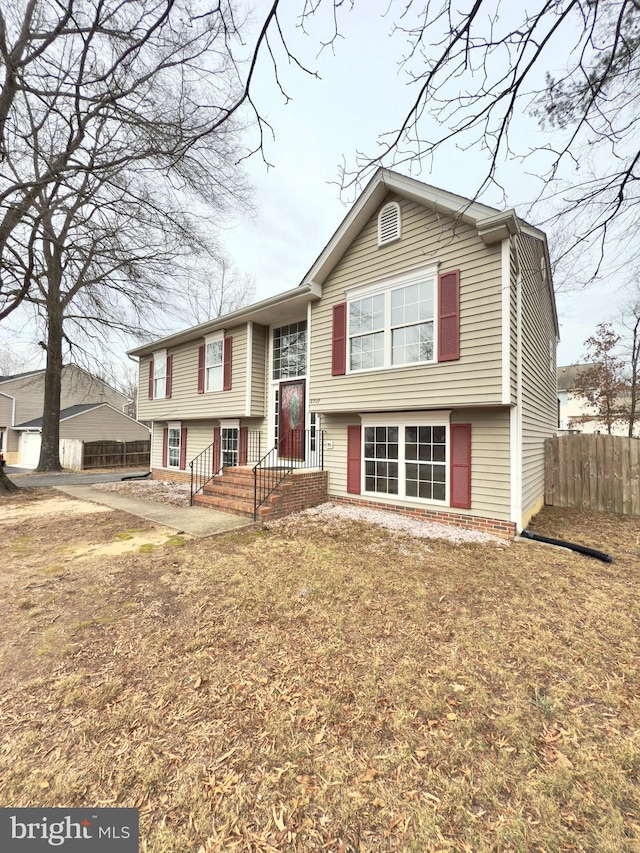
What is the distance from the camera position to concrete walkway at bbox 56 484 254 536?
6258 millimetres

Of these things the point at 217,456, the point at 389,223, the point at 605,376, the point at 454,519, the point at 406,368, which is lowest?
the point at 454,519

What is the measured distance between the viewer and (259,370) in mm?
10266

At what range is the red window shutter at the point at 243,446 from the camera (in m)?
10.7

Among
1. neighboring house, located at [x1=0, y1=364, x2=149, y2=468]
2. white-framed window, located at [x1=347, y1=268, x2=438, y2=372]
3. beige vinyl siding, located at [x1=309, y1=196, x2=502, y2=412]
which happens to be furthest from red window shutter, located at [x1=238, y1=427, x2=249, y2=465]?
neighboring house, located at [x1=0, y1=364, x2=149, y2=468]

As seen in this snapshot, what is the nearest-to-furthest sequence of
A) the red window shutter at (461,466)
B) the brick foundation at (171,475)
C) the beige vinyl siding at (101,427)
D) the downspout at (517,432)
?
the downspout at (517,432) → the red window shutter at (461,466) → the brick foundation at (171,475) → the beige vinyl siding at (101,427)

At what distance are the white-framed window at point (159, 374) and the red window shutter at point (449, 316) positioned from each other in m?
10.7

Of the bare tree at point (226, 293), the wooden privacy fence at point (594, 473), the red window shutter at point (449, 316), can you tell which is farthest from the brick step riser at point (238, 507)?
the bare tree at point (226, 293)

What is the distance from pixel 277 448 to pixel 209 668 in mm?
7397

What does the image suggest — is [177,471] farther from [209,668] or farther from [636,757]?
[636,757]

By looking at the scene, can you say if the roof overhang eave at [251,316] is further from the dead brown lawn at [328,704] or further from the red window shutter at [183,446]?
the dead brown lawn at [328,704]

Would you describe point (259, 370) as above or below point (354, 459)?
above

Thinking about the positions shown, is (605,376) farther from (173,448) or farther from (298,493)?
(173,448)

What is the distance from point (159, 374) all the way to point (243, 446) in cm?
560

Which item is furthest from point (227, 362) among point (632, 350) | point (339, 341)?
point (632, 350)
